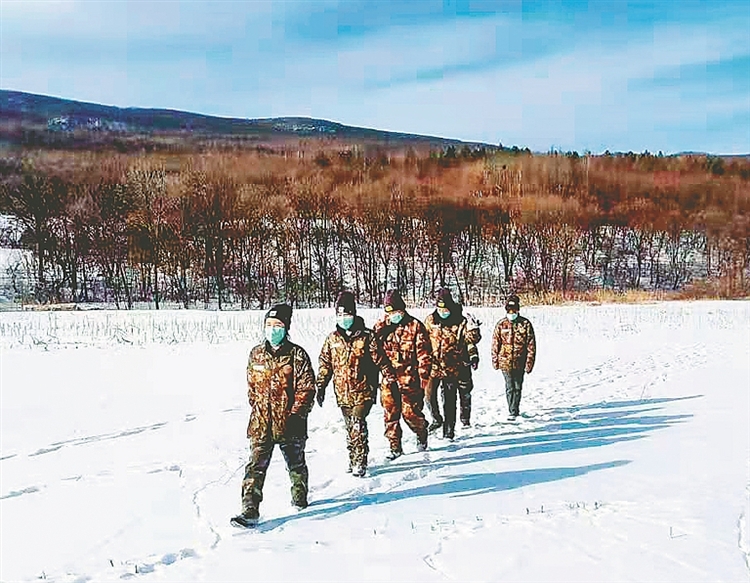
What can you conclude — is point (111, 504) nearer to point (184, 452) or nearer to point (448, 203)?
point (184, 452)

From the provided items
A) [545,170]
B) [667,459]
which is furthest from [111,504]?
[545,170]

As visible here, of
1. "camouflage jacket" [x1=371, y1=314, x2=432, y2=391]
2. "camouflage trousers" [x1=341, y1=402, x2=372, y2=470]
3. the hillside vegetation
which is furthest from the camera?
the hillside vegetation

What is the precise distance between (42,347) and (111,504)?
45.8ft

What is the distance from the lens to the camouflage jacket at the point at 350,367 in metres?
7.83

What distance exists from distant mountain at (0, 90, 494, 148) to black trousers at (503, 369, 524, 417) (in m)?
71.6

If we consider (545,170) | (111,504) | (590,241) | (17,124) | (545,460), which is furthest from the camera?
(17,124)

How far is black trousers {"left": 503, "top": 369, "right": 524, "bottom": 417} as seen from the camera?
11.1 m

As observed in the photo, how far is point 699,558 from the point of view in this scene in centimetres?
559

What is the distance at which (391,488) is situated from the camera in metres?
7.43

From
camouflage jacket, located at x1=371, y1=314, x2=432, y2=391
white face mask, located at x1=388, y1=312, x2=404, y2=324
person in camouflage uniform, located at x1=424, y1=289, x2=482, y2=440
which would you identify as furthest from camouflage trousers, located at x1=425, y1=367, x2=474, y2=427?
white face mask, located at x1=388, y1=312, x2=404, y2=324

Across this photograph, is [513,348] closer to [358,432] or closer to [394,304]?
[394,304]

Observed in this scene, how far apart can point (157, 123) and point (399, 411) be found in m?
94.3

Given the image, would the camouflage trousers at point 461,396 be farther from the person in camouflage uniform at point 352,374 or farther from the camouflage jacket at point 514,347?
the person in camouflage uniform at point 352,374

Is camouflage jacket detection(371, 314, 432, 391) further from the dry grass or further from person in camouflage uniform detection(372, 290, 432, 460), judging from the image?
the dry grass
